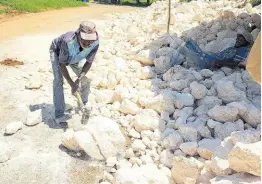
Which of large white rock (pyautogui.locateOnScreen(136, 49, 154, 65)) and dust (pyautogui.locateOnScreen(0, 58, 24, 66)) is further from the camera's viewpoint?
dust (pyautogui.locateOnScreen(0, 58, 24, 66))

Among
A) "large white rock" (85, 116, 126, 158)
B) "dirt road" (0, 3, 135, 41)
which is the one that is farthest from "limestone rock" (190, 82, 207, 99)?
"dirt road" (0, 3, 135, 41)

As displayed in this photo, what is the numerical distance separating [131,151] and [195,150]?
695mm

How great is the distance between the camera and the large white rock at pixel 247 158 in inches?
104

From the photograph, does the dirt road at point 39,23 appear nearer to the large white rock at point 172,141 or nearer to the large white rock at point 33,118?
the large white rock at point 33,118

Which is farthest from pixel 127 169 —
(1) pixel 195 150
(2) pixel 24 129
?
(2) pixel 24 129

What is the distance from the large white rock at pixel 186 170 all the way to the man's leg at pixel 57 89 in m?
1.80

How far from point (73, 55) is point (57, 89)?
0.62 meters

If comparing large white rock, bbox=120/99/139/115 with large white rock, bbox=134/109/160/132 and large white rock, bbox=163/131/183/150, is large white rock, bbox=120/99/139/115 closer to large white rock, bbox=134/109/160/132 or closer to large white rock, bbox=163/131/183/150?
large white rock, bbox=134/109/160/132

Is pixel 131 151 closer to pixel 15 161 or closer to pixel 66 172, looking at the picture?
pixel 66 172

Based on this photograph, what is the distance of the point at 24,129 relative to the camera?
4.45 meters

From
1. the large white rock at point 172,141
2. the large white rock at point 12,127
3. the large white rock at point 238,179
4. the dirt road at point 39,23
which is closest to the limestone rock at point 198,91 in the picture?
the large white rock at point 172,141

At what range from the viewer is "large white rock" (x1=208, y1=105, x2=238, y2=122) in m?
4.12

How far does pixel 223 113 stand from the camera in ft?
13.6

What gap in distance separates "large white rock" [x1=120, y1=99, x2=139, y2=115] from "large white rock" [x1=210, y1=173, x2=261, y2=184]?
1940 mm
